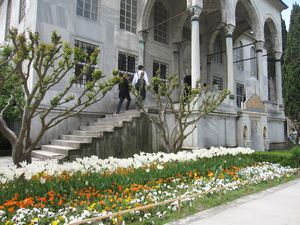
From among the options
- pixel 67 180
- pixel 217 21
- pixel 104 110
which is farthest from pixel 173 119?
pixel 217 21

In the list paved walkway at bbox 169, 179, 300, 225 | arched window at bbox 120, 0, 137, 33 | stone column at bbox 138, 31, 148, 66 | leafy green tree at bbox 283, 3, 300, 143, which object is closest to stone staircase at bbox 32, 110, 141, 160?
stone column at bbox 138, 31, 148, 66

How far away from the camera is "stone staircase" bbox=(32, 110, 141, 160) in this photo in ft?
27.9

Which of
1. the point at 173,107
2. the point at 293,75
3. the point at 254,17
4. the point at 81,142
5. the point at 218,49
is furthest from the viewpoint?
the point at 218,49

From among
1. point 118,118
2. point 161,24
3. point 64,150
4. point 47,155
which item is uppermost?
point 161,24

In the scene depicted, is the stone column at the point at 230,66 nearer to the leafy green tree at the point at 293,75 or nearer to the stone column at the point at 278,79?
the stone column at the point at 278,79

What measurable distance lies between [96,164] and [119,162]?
2.49ft

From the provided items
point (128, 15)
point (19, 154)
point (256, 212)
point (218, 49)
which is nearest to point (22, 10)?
point (128, 15)

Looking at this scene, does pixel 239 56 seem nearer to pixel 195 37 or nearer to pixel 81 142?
pixel 195 37

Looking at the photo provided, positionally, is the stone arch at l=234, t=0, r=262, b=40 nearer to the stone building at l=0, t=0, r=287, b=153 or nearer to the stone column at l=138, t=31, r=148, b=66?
the stone building at l=0, t=0, r=287, b=153

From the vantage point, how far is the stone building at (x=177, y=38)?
12.0 metres

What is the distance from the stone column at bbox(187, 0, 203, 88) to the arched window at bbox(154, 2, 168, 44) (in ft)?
14.3

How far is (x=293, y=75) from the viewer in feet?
69.2

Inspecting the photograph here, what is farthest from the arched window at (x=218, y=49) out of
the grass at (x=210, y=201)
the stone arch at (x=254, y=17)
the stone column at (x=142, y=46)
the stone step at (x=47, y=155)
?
the stone step at (x=47, y=155)

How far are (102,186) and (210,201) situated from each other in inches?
83.8
